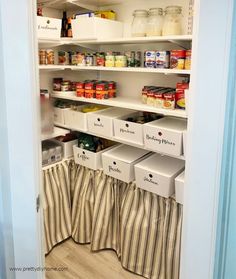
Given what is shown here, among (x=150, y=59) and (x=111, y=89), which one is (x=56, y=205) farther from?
(x=150, y=59)

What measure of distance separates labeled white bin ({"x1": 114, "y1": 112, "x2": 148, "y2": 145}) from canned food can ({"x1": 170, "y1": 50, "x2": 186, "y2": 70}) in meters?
0.45

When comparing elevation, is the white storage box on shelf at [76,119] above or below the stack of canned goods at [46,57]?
below

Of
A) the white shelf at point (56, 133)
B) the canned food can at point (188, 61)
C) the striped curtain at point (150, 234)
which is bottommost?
the striped curtain at point (150, 234)

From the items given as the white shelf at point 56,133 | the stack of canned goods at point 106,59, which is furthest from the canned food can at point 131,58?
the white shelf at point 56,133

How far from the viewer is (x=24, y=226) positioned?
1075mm

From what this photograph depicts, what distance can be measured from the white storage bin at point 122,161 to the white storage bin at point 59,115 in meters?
0.50

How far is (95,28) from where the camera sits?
2.09 metres

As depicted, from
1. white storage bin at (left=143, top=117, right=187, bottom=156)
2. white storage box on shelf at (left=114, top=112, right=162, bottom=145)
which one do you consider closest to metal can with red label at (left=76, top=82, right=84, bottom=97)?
white storage box on shelf at (left=114, top=112, right=162, bottom=145)

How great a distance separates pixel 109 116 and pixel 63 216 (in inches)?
39.8

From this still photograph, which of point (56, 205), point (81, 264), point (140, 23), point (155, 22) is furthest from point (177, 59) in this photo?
point (81, 264)

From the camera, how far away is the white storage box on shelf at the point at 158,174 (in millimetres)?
1947

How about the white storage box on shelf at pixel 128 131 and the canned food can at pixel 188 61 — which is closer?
the canned food can at pixel 188 61

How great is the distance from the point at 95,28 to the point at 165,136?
920mm

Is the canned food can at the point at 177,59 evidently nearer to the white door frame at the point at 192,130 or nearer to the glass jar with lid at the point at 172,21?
the glass jar with lid at the point at 172,21
